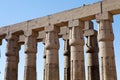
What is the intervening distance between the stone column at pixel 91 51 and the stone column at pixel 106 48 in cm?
473

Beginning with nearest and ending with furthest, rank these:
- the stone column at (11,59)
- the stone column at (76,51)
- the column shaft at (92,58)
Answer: the stone column at (76,51)
the column shaft at (92,58)
the stone column at (11,59)

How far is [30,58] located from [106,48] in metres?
7.27

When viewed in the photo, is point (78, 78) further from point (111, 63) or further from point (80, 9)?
point (80, 9)

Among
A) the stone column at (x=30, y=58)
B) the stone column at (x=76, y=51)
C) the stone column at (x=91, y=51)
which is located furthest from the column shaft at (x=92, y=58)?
the stone column at (x=30, y=58)

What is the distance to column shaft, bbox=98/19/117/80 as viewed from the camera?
62.0 ft

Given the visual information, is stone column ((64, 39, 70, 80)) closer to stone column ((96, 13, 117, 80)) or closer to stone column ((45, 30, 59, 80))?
stone column ((45, 30, 59, 80))

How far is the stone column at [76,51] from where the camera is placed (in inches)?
806

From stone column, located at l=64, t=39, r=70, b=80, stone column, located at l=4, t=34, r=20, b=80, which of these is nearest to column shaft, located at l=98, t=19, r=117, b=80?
stone column, located at l=64, t=39, r=70, b=80

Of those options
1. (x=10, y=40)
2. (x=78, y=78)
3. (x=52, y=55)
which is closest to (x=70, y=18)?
(x=52, y=55)

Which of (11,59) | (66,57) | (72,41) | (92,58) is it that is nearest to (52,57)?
(72,41)

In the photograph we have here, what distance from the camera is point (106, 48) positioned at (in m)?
19.4

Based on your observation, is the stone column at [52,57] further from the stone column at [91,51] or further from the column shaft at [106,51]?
the column shaft at [106,51]

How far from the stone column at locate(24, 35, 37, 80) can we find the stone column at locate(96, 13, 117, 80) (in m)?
6.53

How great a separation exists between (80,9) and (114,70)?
5.26 meters
